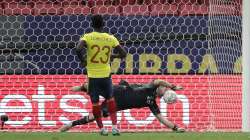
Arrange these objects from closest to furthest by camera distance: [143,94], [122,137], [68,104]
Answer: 1. [122,137]
2. [143,94]
3. [68,104]

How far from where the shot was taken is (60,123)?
1039 centimetres

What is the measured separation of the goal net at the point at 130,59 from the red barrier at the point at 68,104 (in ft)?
0.04

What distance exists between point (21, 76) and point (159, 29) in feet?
6.63

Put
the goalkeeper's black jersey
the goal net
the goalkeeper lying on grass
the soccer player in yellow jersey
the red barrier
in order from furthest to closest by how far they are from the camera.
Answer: the red barrier, the goal net, the goalkeeper's black jersey, the goalkeeper lying on grass, the soccer player in yellow jersey

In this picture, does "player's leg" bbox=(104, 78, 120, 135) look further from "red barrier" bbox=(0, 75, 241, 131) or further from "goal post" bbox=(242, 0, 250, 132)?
"red barrier" bbox=(0, 75, 241, 131)

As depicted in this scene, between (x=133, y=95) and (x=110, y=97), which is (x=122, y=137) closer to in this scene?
(x=110, y=97)

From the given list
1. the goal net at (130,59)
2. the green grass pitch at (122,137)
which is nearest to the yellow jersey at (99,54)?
the green grass pitch at (122,137)

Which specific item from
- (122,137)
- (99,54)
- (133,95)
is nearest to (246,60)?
(133,95)

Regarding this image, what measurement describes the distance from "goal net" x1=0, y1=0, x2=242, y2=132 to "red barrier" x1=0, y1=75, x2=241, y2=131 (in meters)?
0.01

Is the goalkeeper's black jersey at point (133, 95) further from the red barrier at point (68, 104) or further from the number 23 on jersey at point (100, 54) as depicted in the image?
the number 23 on jersey at point (100, 54)

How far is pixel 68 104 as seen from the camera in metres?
10.5

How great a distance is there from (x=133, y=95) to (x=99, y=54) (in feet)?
5.47

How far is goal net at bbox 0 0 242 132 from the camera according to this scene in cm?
990

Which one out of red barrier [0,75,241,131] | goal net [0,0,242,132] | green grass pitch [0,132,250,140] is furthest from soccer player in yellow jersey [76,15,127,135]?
red barrier [0,75,241,131]
